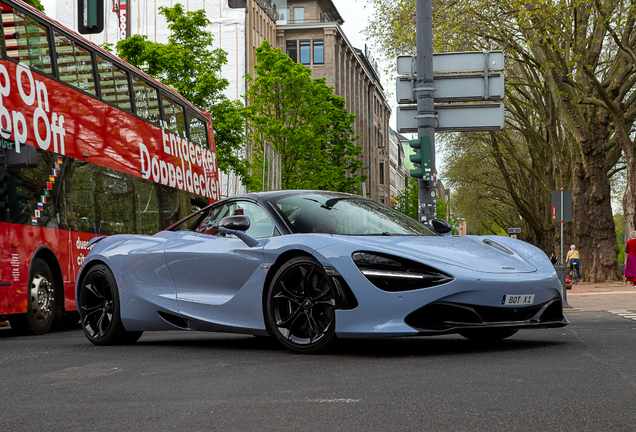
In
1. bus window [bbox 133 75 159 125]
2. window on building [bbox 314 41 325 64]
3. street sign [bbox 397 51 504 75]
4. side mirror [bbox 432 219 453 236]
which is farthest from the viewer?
window on building [bbox 314 41 325 64]

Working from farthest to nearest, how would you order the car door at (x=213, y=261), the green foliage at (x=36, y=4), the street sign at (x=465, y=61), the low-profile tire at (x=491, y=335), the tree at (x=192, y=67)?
the tree at (x=192, y=67) < the green foliage at (x=36, y=4) < the street sign at (x=465, y=61) < the low-profile tire at (x=491, y=335) < the car door at (x=213, y=261)

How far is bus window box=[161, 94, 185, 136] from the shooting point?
14.4 meters

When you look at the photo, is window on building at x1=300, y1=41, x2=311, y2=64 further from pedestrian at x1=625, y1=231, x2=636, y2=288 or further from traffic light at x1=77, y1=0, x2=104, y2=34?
traffic light at x1=77, y1=0, x2=104, y2=34

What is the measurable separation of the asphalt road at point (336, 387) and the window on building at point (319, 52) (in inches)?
2442

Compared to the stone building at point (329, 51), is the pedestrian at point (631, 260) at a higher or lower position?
lower

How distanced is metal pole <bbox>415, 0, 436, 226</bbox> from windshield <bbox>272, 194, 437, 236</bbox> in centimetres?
542

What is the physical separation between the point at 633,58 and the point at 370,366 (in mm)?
19583

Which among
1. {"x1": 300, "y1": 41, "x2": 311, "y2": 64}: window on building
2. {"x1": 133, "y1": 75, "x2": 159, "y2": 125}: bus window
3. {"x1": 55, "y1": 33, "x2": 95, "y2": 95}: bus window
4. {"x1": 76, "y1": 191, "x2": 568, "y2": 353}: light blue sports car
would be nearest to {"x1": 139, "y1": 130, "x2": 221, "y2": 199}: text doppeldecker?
{"x1": 133, "y1": 75, "x2": 159, "y2": 125}: bus window

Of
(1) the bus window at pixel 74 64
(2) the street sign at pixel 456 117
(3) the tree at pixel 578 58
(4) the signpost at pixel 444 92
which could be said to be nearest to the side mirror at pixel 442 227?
(4) the signpost at pixel 444 92

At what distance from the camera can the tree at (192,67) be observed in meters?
30.0

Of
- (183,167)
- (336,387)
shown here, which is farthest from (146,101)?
(336,387)

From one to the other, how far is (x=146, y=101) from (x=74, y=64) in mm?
2187

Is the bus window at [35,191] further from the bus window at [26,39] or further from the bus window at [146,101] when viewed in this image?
the bus window at [146,101]

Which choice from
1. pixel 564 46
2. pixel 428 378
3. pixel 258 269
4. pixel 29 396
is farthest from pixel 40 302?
pixel 564 46
